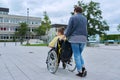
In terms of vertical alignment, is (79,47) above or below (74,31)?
below

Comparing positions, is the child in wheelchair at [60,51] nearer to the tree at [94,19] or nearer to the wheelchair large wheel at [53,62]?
the wheelchair large wheel at [53,62]

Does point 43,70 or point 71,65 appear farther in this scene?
point 43,70

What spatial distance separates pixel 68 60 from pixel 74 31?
32.8 inches

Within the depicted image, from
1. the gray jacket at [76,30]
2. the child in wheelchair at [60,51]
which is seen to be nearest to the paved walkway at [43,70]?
the child in wheelchair at [60,51]

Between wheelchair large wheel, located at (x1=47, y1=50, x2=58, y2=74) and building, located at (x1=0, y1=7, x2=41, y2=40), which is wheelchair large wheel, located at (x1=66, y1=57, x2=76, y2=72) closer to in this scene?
wheelchair large wheel, located at (x1=47, y1=50, x2=58, y2=74)

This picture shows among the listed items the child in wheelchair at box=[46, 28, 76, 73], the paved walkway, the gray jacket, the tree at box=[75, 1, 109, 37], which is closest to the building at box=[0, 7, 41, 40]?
the tree at box=[75, 1, 109, 37]

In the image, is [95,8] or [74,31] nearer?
[74,31]

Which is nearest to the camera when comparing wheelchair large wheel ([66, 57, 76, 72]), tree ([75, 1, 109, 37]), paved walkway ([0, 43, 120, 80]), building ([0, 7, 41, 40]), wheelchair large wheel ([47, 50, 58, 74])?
paved walkway ([0, 43, 120, 80])

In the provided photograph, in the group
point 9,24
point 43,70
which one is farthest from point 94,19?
point 9,24

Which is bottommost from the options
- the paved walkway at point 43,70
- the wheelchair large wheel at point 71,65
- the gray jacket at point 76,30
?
the paved walkway at point 43,70

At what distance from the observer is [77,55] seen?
219 inches

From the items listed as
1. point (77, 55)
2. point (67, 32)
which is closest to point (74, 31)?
point (67, 32)

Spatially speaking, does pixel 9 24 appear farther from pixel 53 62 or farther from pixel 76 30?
pixel 76 30

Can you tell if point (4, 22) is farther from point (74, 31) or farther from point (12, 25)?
point (74, 31)
